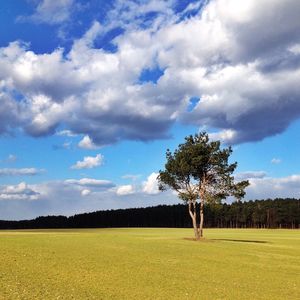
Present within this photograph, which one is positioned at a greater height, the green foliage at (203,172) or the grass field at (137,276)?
the green foliage at (203,172)

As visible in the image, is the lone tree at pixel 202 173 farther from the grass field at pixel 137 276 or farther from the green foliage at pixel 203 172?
the grass field at pixel 137 276

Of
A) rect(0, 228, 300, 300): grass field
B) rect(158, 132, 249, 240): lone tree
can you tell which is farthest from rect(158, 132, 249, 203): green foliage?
rect(0, 228, 300, 300): grass field

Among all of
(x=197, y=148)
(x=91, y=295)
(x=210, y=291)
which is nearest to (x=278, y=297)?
(x=210, y=291)

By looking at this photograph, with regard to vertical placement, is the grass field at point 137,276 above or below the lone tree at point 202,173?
below

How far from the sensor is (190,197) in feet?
228

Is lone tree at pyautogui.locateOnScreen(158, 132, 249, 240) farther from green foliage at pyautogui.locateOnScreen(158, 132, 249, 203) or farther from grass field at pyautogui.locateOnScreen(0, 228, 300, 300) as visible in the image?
grass field at pyautogui.locateOnScreen(0, 228, 300, 300)

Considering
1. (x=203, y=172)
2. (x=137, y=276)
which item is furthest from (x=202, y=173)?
(x=137, y=276)

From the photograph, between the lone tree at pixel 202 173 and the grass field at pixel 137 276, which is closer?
the grass field at pixel 137 276

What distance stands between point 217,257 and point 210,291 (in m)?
19.2

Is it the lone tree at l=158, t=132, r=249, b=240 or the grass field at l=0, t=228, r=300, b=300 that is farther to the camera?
the lone tree at l=158, t=132, r=249, b=240

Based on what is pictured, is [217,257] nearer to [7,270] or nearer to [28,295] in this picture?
[7,270]

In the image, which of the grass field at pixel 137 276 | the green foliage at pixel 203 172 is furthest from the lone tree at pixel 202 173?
the grass field at pixel 137 276

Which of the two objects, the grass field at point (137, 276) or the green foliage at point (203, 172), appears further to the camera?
the green foliage at point (203, 172)

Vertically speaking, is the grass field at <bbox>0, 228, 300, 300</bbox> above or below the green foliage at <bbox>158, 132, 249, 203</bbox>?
below
